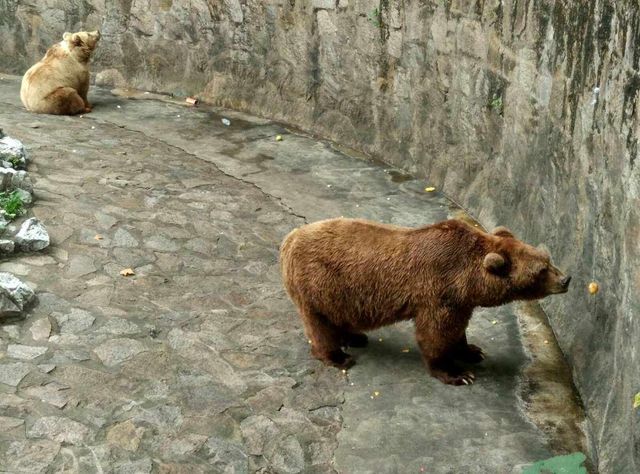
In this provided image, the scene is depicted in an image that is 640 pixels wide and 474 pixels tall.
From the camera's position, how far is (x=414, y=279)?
581 centimetres

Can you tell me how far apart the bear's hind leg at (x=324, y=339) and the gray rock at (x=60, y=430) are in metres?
1.56

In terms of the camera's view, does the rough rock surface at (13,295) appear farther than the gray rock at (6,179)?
No

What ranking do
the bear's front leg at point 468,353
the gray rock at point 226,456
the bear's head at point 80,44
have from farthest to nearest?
1. the bear's head at point 80,44
2. the bear's front leg at point 468,353
3. the gray rock at point 226,456

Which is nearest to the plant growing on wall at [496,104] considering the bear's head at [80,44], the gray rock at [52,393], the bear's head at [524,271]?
the bear's head at [524,271]

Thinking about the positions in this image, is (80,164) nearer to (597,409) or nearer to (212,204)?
(212,204)

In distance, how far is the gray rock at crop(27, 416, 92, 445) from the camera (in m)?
5.21

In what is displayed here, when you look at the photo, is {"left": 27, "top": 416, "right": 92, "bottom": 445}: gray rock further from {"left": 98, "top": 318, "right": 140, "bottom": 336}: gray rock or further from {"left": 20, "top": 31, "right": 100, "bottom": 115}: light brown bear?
{"left": 20, "top": 31, "right": 100, "bottom": 115}: light brown bear

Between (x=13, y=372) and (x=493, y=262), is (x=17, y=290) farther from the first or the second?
(x=493, y=262)

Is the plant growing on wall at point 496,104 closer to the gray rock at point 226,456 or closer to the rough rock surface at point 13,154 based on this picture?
the gray rock at point 226,456

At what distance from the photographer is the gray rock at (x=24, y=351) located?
5.99 m

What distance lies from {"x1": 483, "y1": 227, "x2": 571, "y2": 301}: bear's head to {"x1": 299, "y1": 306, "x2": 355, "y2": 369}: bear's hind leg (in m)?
1.10

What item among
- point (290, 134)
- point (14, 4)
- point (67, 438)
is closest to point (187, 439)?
point (67, 438)

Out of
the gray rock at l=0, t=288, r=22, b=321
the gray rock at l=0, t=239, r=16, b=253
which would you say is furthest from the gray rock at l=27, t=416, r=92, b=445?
the gray rock at l=0, t=239, r=16, b=253

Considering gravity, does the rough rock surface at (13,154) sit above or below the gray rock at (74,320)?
above
